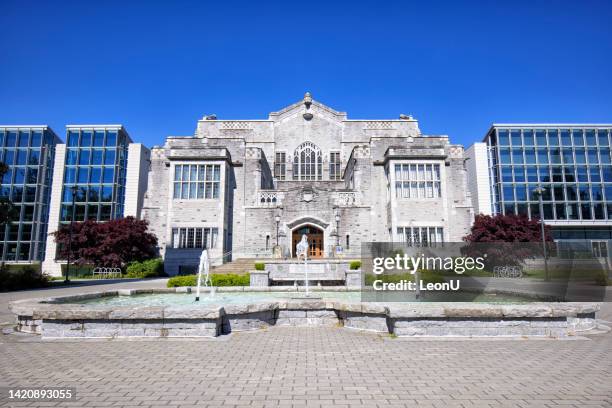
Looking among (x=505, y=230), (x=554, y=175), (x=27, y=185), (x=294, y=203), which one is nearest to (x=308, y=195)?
(x=294, y=203)

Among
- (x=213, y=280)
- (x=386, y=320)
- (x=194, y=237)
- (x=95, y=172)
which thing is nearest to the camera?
(x=386, y=320)

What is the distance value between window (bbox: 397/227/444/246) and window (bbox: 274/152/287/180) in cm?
1537

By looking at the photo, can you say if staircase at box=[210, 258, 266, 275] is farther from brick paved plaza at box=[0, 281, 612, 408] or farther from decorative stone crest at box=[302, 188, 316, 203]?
brick paved plaza at box=[0, 281, 612, 408]

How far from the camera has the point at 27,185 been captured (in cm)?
5819

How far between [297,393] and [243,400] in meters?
0.71

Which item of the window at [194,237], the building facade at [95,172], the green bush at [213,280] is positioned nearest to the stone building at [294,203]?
the window at [194,237]

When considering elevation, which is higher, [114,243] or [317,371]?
[114,243]

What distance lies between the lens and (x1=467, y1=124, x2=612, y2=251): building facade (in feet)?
171

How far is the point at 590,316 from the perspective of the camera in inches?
354

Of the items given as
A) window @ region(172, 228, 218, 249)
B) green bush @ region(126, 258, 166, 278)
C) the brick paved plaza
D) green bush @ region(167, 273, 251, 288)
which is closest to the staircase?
window @ region(172, 228, 218, 249)

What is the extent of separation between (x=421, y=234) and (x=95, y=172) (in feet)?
168

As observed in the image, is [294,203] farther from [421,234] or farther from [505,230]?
[505,230]

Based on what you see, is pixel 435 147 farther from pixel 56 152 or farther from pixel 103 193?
pixel 56 152

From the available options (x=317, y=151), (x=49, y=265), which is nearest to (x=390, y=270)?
(x=317, y=151)
